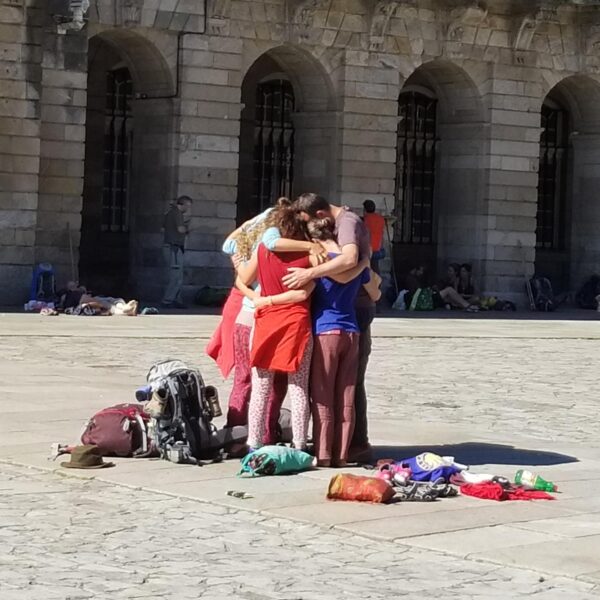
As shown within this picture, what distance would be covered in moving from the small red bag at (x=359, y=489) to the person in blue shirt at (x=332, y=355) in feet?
3.80

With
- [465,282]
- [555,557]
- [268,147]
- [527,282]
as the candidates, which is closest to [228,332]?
[555,557]

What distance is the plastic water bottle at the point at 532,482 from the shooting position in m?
11.3

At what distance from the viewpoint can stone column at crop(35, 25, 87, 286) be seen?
29.9m

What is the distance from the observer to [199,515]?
10242 mm

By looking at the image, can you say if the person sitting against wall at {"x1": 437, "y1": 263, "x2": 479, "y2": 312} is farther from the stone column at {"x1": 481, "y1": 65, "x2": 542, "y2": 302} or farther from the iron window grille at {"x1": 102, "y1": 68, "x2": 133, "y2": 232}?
the iron window grille at {"x1": 102, "y1": 68, "x2": 133, "y2": 232}

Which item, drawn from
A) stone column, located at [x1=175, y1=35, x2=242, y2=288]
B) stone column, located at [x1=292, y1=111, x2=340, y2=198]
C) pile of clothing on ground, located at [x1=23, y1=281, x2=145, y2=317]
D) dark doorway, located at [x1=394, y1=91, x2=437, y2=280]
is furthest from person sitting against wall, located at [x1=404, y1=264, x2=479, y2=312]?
pile of clothing on ground, located at [x1=23, y1=281, x2=145, y2=317]

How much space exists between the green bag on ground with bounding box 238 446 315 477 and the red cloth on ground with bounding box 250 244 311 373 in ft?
1.68

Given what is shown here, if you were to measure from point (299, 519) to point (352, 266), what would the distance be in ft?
6.85

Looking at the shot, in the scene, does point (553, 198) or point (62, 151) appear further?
point (553, 198)

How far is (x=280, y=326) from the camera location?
462 inches

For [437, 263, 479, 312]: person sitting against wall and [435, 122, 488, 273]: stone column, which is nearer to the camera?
[437, 263, 479, 312]: person sitting against wall

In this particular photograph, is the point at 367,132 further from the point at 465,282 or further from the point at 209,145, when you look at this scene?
the point at 465,282

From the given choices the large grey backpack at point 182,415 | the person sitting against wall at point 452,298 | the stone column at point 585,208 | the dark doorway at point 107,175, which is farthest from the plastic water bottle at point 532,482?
the stone column at point 585,208

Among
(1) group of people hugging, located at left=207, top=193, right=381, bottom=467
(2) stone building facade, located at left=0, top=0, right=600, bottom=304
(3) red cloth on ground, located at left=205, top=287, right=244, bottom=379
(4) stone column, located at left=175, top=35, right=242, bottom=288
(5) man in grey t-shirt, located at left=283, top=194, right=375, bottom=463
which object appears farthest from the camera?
(4) stone column, located at left=175, top=35, right=242, bottom=288
